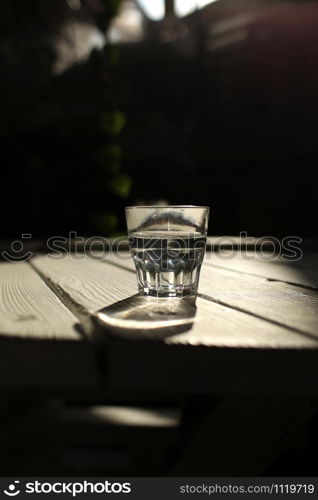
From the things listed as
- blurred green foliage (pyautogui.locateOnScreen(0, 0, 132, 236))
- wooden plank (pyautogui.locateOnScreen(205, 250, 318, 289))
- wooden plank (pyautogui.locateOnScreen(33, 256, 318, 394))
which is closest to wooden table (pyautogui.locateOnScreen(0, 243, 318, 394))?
wooden plank (pyautogui.locateOnScreen(33, 256, 318, 394))

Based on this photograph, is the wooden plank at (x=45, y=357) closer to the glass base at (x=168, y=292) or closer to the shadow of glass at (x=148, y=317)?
the shadow of glass at (x=148, y=317)

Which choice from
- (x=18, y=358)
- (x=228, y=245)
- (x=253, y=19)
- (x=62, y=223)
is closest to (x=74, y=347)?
(x=18, y=358)

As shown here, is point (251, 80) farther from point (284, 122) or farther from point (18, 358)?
point (18, 358)

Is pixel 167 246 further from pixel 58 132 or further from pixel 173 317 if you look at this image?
pixel 58 132

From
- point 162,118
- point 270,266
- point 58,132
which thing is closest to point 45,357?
point 270,266

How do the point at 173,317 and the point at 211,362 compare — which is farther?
the point at 173,317

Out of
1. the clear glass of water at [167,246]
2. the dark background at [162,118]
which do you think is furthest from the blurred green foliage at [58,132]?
the clear glass of water at [167,246]

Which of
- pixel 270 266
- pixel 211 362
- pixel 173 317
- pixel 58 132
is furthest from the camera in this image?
pixel 58 132

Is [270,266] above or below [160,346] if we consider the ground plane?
below
